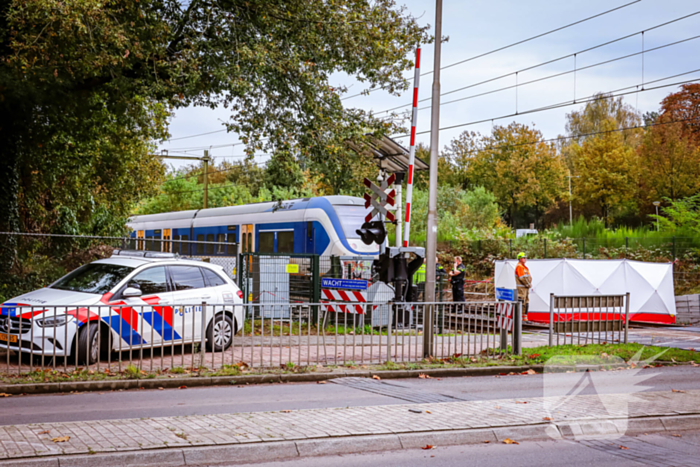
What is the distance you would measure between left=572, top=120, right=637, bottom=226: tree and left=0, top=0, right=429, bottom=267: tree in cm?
3971

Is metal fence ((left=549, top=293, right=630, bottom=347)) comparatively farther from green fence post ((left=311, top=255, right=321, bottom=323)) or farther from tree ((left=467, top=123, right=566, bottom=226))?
tree ((left=467, top=123, right=566, bottom=226))

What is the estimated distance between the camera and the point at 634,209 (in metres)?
53.0

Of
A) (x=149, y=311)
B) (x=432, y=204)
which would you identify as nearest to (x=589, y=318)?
(x=432, y=204)

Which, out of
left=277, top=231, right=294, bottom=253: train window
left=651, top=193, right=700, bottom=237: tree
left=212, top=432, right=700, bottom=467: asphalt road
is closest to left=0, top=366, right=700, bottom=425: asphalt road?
left=212, top=432, right=700, bottom=467: asphalt road

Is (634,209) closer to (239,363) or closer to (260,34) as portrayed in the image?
(260,34)

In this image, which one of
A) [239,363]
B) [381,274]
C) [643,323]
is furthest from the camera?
[643,323]

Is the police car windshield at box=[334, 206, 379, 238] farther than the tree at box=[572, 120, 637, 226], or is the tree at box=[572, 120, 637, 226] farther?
the tree at box=[572, 120, 637, 226]

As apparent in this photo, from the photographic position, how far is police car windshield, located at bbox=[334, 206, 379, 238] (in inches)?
868

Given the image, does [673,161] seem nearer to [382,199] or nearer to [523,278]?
[523,278]

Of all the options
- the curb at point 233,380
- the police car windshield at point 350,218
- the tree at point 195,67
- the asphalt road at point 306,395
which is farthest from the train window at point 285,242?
the asphalt road at point 306,395

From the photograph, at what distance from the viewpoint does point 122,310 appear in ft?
32.7

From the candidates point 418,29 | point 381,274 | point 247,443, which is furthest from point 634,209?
point 247,443

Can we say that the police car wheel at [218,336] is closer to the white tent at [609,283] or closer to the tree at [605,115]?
the white tent at [609,283]

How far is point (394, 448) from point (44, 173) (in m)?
16.0
